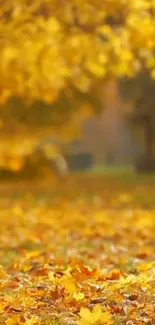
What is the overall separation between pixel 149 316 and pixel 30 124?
26.0 metres

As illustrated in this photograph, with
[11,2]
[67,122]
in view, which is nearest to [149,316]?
[11,2]

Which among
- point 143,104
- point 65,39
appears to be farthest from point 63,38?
point 143,104

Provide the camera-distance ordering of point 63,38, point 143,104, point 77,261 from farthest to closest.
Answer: point 143,104
point 63,38
point 77,261

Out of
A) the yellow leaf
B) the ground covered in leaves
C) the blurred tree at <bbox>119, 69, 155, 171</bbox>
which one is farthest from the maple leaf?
the blurred tree at <bbox>119, 69, 155, 171</bbox>

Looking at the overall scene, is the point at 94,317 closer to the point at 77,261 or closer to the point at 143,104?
the point at 77,261

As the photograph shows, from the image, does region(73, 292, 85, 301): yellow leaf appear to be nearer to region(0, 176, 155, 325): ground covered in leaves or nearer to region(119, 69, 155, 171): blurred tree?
region(0, 176, 155, 325): ground covered in leaves

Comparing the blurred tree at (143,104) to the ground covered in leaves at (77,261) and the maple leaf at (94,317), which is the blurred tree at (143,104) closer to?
the ground covered in leaves at (77,261)

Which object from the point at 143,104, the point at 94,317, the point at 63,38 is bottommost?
the point at 94,317

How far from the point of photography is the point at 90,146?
70625 millimetres

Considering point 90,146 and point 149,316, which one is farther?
point 90,146

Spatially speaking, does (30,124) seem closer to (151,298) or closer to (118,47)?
(118,47)

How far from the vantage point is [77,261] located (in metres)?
8.88

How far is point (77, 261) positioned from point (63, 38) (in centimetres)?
555

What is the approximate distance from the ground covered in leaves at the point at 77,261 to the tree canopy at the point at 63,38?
2.45 meters
